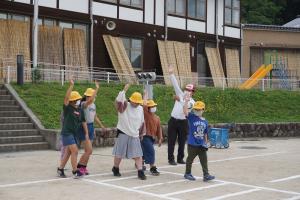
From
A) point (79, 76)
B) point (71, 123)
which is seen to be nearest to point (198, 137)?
point (71, 123)

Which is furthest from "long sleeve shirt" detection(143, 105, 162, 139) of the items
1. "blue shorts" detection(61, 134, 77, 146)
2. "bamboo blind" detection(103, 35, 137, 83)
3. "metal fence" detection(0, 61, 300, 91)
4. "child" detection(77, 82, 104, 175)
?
"bamboo blind" detection(103, 35, 137, 83)

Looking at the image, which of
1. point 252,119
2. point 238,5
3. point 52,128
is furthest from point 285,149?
point 238,5

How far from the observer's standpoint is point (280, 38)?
35812mm

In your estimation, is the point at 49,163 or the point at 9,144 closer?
the point at 49,163

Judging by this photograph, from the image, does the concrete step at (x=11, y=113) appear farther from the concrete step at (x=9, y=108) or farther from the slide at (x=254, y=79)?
the slide at (x=254, y=79)

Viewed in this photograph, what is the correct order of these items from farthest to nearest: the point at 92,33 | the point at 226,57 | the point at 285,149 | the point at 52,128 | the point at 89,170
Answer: the point at 226,57 → the point at 92,33 → the point at 285,149 → the point at 52,128 → the point at 89,170

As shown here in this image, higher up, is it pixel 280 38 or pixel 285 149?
pixel 280 38

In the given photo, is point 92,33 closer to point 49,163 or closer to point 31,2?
point 31,2

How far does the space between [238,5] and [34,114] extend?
70.0ft

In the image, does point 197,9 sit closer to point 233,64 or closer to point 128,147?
point 233,64

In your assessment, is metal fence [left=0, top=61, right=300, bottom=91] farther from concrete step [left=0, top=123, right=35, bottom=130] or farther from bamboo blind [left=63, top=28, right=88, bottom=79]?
concrete step [left=0, top=123, right=35, bottom=130]

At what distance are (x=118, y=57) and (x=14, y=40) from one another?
219 inches

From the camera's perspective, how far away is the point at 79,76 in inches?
902

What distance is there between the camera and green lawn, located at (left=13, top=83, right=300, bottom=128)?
54.8ft
